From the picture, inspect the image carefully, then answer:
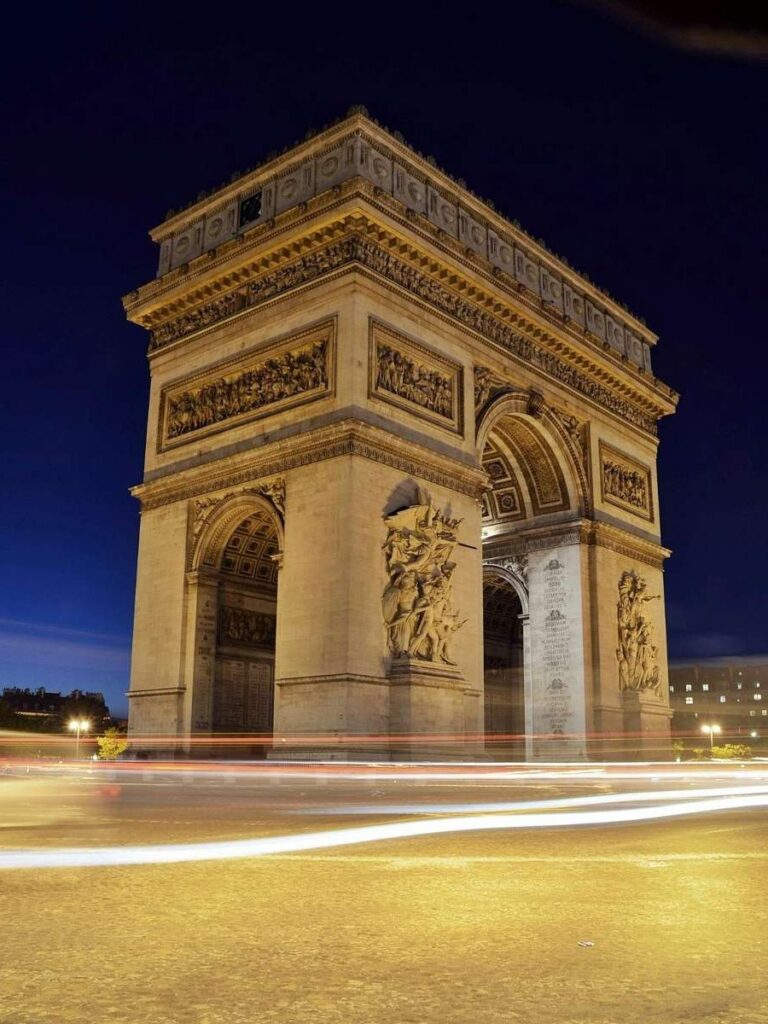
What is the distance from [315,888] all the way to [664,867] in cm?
221

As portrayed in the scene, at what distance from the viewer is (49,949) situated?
382cm

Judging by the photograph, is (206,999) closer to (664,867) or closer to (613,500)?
(664,867)

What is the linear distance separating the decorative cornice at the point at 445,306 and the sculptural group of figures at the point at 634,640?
18.2 feet

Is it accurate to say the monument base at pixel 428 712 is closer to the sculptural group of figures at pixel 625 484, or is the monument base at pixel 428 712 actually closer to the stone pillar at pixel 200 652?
the stone pillar at pixel 200 652

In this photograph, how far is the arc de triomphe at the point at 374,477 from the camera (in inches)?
885

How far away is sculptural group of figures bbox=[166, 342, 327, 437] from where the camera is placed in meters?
24.0

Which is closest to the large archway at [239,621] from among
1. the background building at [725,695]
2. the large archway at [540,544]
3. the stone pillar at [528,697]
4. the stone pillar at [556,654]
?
the large archway at [540,544]

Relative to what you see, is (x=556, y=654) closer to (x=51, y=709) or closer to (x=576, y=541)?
(x=576, y=541)

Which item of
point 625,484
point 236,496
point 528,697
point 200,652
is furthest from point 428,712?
point 625,484

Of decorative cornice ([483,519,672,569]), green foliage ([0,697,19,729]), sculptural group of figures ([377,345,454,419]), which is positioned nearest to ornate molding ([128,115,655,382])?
sculptural group of figures ([377,345,454,419])

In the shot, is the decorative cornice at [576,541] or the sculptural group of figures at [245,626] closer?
the sculptural group of figures at [245,626]

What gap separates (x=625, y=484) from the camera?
3294 cm

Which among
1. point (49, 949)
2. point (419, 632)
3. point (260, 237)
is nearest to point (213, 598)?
point (419, 632)

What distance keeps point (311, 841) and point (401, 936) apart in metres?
3.52
